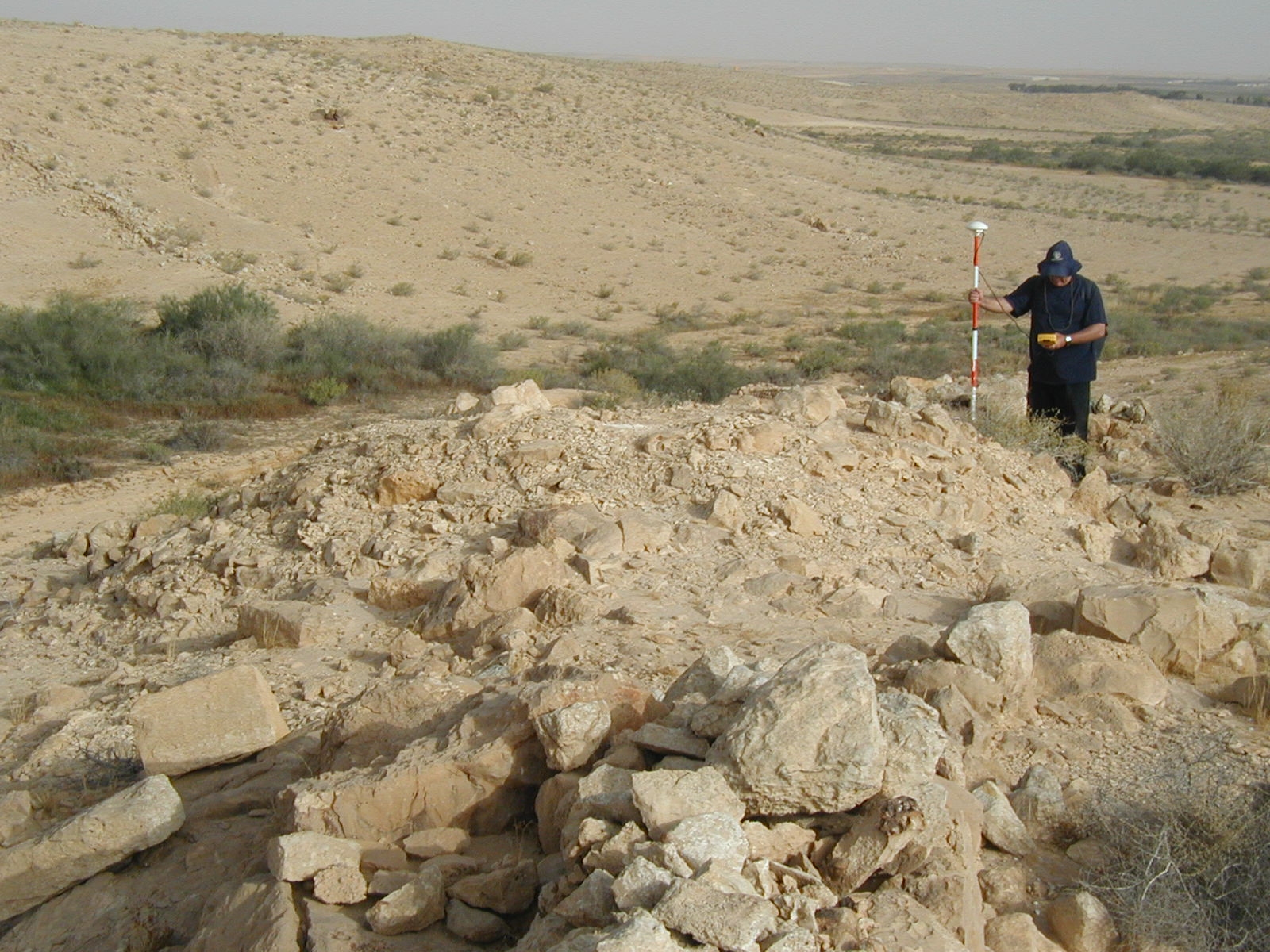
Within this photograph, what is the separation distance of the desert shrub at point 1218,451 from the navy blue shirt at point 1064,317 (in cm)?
131

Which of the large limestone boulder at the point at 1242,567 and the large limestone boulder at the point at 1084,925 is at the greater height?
the large limestone boulder at the point at 1084,925

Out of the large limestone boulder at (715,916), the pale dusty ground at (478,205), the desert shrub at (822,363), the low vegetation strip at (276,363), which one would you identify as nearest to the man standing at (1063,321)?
the low vegetation strip at (276,363)

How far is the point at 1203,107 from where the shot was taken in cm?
9025

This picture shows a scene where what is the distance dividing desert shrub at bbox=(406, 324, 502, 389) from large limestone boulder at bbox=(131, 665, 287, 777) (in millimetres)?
10375

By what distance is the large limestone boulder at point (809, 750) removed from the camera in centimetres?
273

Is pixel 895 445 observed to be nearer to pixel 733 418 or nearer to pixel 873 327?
pixel 733 418

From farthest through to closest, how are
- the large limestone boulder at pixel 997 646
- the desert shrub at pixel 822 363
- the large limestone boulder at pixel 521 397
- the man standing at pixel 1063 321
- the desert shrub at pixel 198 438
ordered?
the desert shrub at pixel 822 363, the desert shrub at pixel 198 438, the man standing at pixel 1063 321, the large limestone boulder at pixel 521 397, the large limestone boulder at pixel 997 646

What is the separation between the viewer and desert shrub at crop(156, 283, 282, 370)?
44.7ft

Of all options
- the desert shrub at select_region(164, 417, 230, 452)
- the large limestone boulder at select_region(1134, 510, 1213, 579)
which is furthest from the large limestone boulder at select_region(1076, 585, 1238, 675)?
the desert shrub at select_region(164, 417, 230, 452)

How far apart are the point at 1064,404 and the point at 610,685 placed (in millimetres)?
5363

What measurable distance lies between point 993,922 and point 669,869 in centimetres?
103

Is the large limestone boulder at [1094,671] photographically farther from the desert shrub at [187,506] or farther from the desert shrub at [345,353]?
the desert shrub at [345,353]

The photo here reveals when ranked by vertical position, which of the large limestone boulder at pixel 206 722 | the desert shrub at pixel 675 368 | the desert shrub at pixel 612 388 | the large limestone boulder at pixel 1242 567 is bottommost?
the desert shrub at pixel 675 368

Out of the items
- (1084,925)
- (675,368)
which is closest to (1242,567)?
(1084,925)
